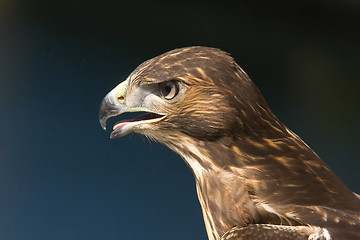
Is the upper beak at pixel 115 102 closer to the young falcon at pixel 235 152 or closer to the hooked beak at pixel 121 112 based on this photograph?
the hooked beak at pixel 121 112

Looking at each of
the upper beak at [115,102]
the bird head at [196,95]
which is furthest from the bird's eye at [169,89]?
the upper beak at [115,102]

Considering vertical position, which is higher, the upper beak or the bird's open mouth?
the upper beak

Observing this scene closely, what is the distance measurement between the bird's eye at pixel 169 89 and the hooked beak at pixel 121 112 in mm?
70

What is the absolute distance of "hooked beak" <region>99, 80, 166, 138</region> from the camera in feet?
5.53

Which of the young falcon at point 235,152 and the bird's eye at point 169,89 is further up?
the bird's eye at point 169,89

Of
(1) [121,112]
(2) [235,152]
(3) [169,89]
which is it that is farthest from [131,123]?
(2) [235,152]

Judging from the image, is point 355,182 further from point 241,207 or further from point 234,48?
point 241,207

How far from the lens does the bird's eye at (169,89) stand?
1583 millimetres

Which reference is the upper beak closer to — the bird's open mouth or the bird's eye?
the bird's open mouth

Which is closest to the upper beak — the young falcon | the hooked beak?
the hooked beak

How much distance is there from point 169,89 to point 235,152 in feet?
0.91

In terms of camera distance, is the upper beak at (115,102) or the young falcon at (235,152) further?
the upper beak at (115,102)

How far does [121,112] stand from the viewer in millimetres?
1743

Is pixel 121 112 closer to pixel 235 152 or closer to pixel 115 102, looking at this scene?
pixel 115 102
